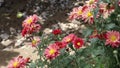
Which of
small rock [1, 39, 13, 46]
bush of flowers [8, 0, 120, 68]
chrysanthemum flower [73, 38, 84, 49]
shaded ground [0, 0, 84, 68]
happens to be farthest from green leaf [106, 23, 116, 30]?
small rock [1, 39, 13, 46]

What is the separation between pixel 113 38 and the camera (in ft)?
10.1

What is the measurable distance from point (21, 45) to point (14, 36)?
417mm

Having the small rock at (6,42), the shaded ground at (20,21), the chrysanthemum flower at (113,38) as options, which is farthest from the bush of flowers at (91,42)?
the small rock at (6,42)

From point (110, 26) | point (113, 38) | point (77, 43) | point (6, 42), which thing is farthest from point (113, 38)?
point (6, 42)

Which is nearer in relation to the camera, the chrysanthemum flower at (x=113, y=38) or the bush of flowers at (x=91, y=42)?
the chrysanthemum flower at (x=113, y=38)

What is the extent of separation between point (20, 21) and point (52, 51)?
395 cm

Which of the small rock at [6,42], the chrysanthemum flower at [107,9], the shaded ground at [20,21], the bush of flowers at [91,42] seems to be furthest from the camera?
the small rock at [6,42]

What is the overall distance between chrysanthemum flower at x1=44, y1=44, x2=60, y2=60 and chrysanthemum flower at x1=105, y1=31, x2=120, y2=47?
0.42 m

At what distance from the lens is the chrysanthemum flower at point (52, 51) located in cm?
309

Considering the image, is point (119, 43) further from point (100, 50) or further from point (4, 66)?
point (4, 66)

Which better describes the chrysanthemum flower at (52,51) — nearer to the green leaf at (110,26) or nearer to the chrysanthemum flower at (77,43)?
the chrysanthemum flower at (77,43)

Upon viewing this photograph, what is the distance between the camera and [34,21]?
11.0 ft

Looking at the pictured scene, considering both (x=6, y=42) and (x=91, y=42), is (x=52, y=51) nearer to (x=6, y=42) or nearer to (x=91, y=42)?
(x=91, y=42)

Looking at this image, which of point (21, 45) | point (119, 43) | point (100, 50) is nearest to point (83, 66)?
point (100, 50)
